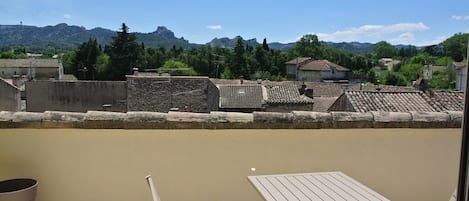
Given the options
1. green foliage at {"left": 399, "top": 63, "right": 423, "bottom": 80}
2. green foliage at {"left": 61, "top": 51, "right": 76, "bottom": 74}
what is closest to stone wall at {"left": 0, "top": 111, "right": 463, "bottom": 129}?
green foliage at {"left": 61, "top": 51, "right": 76, "bottom": 74}

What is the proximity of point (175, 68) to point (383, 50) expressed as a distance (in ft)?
40.4

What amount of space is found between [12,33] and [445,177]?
6020mm

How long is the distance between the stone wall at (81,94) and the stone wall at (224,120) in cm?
554

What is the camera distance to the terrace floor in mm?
2471

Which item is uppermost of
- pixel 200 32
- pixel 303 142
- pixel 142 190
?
pixel 200 32

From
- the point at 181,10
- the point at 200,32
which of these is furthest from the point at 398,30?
the point at 181,10

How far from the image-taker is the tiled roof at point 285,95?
574 inches

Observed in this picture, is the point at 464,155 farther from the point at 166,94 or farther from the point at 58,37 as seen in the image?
the point at 58,37

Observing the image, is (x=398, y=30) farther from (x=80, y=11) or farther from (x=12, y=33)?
(x=12, y=33)

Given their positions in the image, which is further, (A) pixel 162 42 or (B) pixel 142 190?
(A) pixel 162 42

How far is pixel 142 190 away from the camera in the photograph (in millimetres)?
2561

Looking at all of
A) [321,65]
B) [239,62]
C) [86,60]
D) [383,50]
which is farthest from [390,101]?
[383,50]

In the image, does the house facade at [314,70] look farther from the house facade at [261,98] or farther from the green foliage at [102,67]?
the green foliage at [102,67]

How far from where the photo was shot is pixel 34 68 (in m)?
9.82
